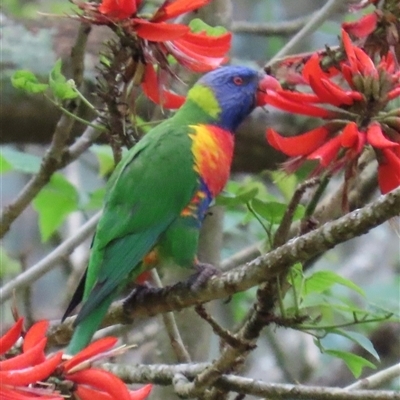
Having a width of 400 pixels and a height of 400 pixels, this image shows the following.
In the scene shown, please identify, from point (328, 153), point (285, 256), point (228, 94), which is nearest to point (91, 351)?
point (285, 256)

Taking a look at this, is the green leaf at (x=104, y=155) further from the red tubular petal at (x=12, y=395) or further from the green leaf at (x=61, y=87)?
the red tubular petal at (x=12, y=395)

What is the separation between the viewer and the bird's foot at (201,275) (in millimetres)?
952

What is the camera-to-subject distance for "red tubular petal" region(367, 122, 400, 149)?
760 mm

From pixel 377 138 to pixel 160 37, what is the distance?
10.8 inches

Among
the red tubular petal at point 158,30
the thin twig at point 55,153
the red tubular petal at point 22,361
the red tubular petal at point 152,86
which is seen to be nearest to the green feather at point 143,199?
the thin twig at point 55,153

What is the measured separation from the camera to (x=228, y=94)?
141 centimetres

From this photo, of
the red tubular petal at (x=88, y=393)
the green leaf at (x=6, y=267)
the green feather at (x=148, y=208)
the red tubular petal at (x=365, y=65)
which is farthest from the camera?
the green leaf at (x=6, y=267)

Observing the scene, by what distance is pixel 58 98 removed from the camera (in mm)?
1021

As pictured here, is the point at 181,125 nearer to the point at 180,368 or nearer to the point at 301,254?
the point at 180,368

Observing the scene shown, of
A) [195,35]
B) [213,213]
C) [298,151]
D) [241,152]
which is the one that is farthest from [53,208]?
[298,151]

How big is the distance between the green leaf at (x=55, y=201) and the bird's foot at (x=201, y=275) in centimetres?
46

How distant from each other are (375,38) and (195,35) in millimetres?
215

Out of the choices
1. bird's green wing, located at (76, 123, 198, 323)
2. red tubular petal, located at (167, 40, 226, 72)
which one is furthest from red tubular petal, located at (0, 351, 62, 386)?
bird's green wing, located at (76, 123, 198, 323)

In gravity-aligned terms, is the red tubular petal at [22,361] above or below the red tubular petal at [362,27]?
below
